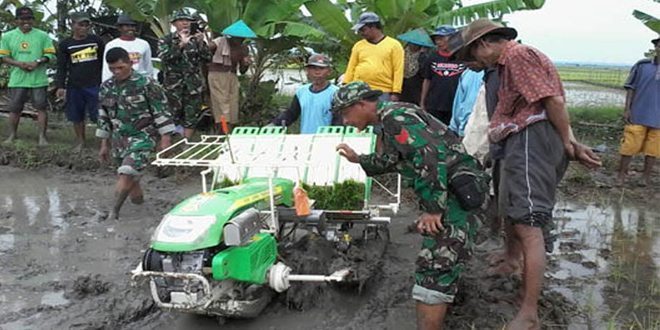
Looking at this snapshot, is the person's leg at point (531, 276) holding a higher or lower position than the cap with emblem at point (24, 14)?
lower

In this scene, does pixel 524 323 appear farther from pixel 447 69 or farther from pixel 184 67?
pixel 184 67

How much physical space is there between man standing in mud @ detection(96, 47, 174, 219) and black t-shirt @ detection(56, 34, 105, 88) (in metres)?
2.95

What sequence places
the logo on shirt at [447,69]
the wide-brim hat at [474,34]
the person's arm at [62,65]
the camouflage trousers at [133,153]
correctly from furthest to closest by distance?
1. the person's arm at [62,65]
2. the logo on shirt at [447,69]
3. the camouflage trousers at [133,153]
4. the wide-brim hat at [474,34]

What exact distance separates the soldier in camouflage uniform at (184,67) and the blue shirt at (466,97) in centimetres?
383

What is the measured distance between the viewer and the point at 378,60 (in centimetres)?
716

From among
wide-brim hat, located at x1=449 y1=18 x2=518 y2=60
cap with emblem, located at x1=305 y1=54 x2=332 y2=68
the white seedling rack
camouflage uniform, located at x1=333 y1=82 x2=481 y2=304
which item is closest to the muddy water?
camouflage uniform, located at x1=333 y1=82 x2=481 y2=304

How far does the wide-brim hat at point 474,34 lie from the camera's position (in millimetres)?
3832

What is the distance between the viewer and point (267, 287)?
4070 mm

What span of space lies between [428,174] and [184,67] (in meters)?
5.69

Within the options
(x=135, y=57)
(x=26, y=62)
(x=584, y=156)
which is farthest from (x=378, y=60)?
(x=26, y=62)

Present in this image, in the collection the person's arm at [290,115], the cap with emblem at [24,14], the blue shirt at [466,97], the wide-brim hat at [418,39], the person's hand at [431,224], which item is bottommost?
the person's hand at [431,224]

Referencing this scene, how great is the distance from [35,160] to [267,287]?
5838mm

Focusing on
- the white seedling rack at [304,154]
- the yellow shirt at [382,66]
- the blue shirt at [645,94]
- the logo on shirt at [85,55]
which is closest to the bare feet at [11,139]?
the logo on shirt at [85,55]

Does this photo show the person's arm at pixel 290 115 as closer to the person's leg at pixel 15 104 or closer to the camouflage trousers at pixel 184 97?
the camouflage trousers at pixel 184 97
